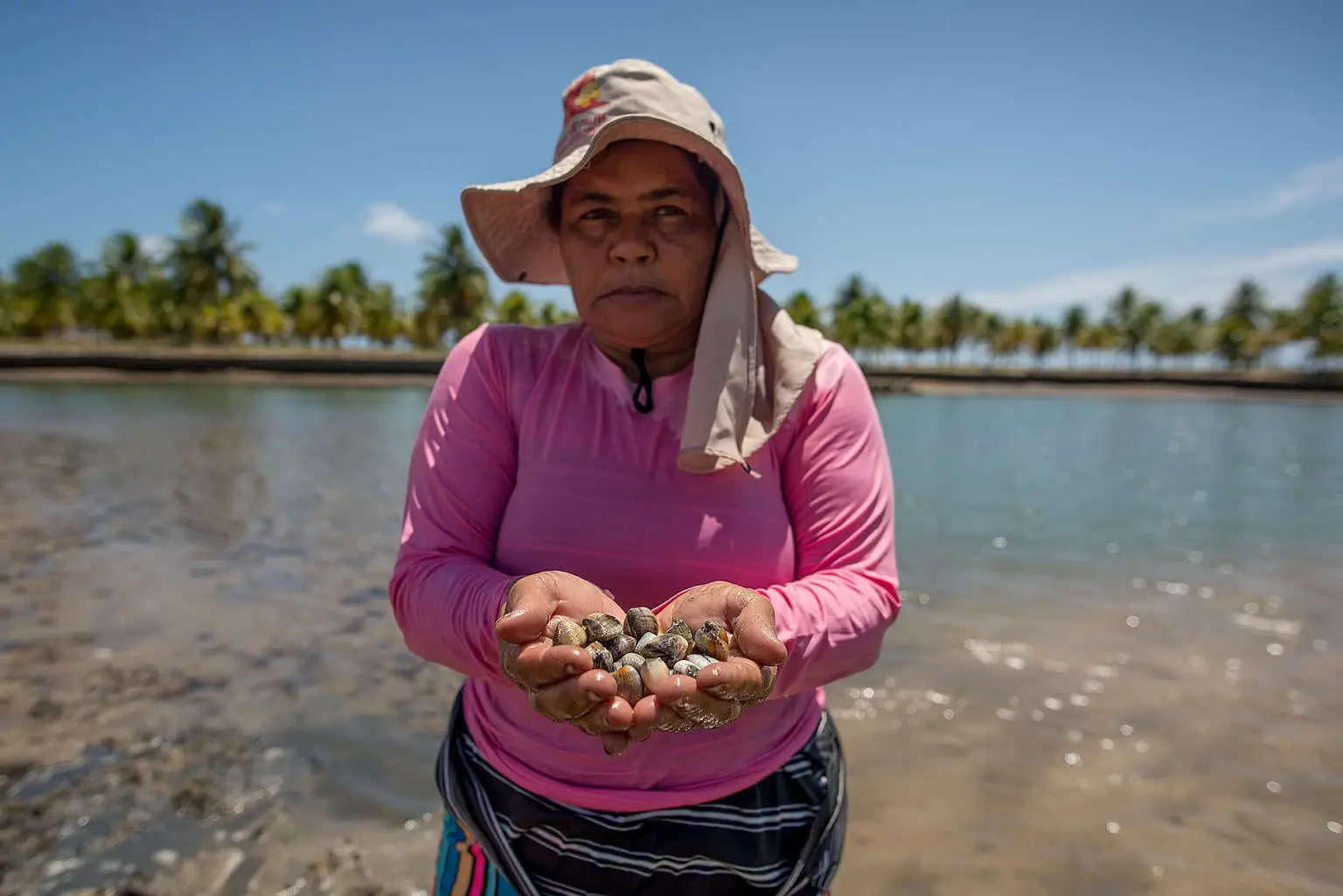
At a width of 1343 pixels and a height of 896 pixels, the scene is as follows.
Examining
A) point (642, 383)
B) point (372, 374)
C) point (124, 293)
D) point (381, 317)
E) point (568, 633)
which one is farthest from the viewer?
point (381, 317)

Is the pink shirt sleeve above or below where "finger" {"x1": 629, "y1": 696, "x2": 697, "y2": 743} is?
above

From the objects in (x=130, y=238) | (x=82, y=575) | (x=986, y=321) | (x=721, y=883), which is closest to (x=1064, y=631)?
(x=721, y=883)

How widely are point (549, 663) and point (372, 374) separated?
Answer: 178 ft

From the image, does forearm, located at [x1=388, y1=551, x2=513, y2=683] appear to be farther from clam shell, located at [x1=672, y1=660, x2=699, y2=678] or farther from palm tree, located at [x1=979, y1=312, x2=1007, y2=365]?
palm tree, located at [x1=979, y1=312, x2=1007, y2=365]

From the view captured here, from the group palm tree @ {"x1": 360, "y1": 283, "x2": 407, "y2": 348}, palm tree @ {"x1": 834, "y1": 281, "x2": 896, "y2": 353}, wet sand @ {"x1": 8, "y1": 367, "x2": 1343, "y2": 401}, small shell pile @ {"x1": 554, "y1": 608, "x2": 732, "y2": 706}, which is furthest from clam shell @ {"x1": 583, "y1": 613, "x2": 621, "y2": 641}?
palm tree @ {"x1": 834, "y1": 281, "x2": 896, "y2": 353}

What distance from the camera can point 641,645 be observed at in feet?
3.76

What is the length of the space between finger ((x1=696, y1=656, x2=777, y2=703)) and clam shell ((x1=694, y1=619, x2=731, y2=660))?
51 mm

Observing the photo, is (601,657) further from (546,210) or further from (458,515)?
(546,210)

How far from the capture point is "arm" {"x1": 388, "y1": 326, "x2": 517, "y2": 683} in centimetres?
125

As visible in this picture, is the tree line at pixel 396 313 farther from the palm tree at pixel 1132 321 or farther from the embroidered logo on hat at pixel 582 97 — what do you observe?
the embroidered logo on hat at pixel 582 97

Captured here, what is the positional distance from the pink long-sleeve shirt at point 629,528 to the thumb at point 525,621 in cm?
18

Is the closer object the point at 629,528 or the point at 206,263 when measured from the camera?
the point at 629,528

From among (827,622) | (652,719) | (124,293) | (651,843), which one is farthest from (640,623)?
(124,293)

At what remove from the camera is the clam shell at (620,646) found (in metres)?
1.14
